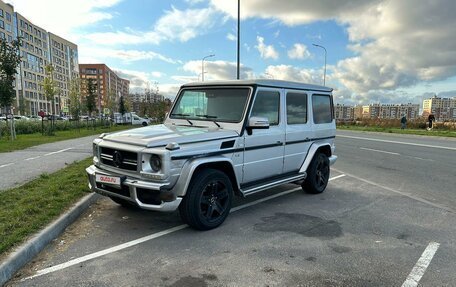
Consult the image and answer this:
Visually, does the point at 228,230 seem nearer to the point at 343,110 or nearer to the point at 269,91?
the point at 269,91

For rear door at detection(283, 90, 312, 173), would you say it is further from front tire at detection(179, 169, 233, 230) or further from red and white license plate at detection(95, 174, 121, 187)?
red and white license plate at detection(95, 174, 121, 187)

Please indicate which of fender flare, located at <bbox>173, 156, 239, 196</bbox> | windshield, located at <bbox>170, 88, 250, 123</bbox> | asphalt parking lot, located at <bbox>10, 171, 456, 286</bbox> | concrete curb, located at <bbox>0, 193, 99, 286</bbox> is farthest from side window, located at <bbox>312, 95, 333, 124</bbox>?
concrete curb, located at <bbox>0, 193, 99, 286</bbox>

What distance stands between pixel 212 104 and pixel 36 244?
313cm

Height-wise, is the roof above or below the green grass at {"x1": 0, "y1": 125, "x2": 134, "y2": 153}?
above

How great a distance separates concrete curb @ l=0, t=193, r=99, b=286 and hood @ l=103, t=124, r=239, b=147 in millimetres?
1260

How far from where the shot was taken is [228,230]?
4.86m

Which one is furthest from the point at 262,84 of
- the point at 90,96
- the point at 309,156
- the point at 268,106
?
the point at 90,96

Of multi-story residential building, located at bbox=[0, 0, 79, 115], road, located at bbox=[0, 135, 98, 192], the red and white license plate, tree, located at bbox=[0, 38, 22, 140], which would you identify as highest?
multi-story residential building, located at bbox=[0, 0, 79, 115]

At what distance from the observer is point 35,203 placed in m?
5.40

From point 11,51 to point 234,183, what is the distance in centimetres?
1793

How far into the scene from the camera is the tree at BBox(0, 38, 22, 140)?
703 inches

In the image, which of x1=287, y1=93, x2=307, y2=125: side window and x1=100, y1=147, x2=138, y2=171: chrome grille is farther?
x1=287, y1=93, x2=307, y2=125: side window

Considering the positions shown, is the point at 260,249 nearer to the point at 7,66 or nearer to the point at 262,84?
the point at 262,84

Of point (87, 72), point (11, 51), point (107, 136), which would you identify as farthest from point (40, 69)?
point (107, 136)
